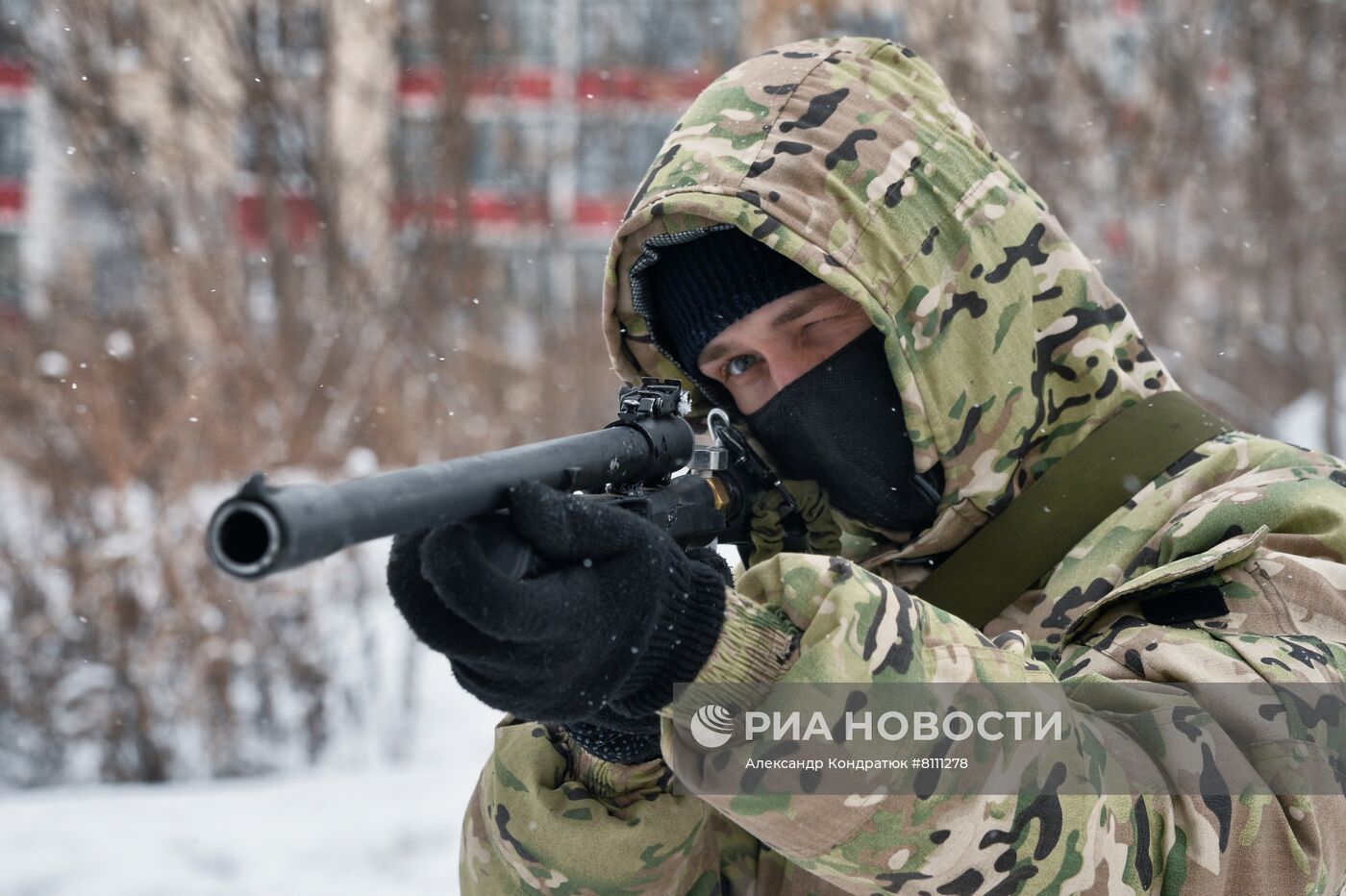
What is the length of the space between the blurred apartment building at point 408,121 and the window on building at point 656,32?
0.6 inches

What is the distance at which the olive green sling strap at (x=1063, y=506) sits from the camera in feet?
5.94

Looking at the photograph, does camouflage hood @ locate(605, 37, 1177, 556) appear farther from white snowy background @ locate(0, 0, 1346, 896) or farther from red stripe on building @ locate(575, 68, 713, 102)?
red stripe on building @ locate(575, 68, 713, 102)

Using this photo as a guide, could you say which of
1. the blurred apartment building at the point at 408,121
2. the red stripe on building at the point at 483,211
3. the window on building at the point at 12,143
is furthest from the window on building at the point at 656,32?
the window on building at the point at 12,143

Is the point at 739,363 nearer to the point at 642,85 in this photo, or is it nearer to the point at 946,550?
the point at 946,550

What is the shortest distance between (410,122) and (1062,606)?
20.0ft

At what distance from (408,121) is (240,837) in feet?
13.9

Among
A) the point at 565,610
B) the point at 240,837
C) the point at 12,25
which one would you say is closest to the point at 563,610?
the point at 565,610

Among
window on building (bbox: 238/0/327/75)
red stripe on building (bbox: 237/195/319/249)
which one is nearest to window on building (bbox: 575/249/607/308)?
red stripe on building (bbox: 237/195/319/249)

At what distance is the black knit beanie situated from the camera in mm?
2016

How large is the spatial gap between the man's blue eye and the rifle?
30 cm

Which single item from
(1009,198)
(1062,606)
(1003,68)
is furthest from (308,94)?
(1062,606)

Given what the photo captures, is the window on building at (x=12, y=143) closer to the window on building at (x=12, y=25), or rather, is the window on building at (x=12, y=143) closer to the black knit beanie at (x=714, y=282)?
the window on building at (x=12, y=25)

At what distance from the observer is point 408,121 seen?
700 centimetres

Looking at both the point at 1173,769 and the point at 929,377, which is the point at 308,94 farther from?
the point at 1173,769
